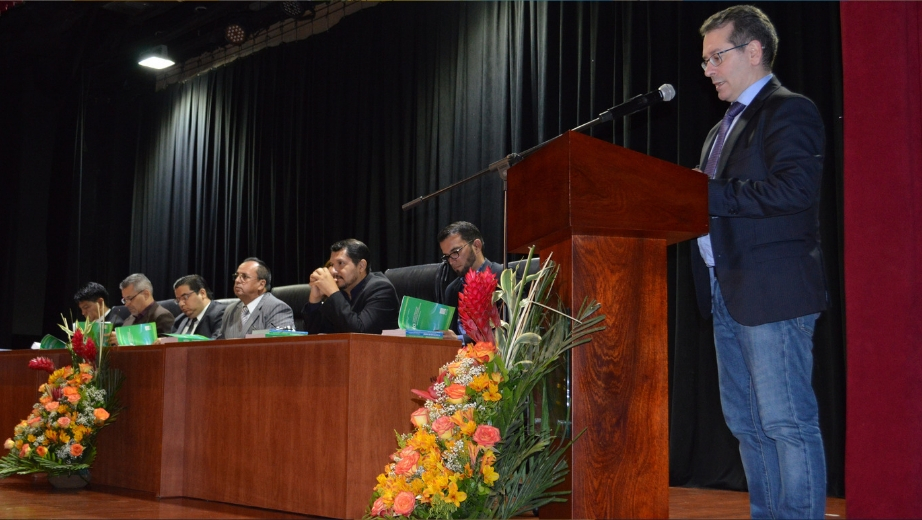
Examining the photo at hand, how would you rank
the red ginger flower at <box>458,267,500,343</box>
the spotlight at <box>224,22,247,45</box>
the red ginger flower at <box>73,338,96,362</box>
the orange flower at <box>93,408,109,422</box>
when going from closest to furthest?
the red ginger flower at <box>458,267,500,343</box> < the orange flower at <box>93,408,109,422</box> < the red ginger flower at <box>73,338,96,362</box> < the spotlight at <box>224,22,247,45</box>

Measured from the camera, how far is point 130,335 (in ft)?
13.8

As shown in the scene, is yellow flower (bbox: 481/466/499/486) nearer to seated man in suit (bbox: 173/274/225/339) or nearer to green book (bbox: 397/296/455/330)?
green book (bbox: 397/296/455/330)

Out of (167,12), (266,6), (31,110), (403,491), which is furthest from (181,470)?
(31,110)

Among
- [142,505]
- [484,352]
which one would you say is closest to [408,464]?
[484,352]

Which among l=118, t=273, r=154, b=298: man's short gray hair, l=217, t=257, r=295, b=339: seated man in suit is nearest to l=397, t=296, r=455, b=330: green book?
l=217, t=257, r=295, b=339: seated man in suit

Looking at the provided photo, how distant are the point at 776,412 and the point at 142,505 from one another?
2429 mm

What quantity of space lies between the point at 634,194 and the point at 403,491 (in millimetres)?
841

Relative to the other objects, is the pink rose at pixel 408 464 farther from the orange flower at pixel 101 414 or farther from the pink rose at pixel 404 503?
the orange flower at pixel 101 414

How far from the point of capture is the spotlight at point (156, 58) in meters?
7.54

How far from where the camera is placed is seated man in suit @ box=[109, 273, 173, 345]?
5.91 m

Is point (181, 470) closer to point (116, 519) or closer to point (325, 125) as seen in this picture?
point (116, 519)

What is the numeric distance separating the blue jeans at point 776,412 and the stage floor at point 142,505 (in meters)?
1.19

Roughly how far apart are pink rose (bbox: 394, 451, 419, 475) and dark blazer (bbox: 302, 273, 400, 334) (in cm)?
219

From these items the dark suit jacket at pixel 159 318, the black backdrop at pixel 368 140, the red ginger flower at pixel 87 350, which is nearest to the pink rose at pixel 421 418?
the black backdrop at pixel 368 140
